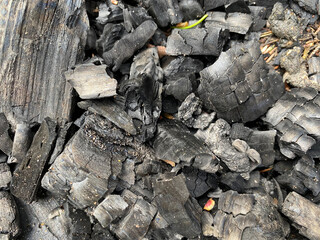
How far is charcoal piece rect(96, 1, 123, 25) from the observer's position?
288 cm

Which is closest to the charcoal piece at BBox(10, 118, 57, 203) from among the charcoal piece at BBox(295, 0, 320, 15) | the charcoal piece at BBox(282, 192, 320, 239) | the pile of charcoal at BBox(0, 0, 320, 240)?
the pile of charcoal at BBox(0, 0, 320, 240)

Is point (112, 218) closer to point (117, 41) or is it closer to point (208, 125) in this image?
point (208, 125)

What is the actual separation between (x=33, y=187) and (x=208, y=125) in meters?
1.69

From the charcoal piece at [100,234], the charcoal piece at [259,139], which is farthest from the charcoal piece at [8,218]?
the charcoal piece at [259,139]

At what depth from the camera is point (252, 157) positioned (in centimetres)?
249

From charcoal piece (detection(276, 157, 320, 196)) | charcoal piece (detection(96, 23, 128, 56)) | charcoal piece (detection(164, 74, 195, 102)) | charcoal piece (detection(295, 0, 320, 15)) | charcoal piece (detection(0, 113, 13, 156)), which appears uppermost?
charcoal piece (detection(96, 23, 128, 56))

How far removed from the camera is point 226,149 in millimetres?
2480

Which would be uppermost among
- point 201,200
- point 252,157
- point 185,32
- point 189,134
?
point 185,32

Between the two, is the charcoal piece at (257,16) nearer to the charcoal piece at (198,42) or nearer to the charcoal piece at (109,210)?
the charcoal piece at (198,42)

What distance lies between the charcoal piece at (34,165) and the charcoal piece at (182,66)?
1.19 metres

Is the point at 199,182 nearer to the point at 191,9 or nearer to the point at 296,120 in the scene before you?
the point at 296,120

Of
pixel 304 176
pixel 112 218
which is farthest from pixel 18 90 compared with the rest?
pixel 304 176

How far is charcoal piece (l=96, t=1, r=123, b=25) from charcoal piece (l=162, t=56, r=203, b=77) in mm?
718

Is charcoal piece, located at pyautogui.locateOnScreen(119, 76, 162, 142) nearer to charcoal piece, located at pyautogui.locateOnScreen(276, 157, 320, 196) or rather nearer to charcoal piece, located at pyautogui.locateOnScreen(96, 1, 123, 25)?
charcoal piece, located at pyautogui.locateOnScreen(96, 1, 123, 25)
